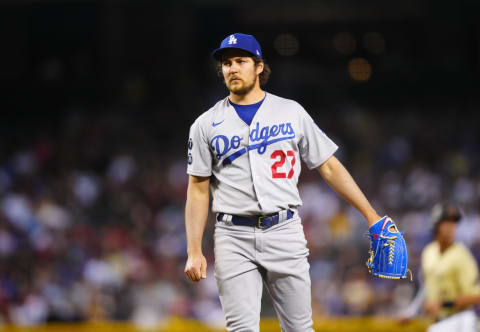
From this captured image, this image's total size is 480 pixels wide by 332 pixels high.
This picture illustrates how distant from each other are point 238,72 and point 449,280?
2845mm

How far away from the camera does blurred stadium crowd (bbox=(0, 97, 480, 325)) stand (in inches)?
383

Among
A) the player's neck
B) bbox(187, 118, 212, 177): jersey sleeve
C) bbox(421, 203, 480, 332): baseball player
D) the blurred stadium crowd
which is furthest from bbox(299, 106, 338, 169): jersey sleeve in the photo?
the blurred stadium crowd

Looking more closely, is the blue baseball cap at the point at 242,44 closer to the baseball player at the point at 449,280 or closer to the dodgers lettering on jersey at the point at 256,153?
the dodgers lettering on jersey at the point at 256,153

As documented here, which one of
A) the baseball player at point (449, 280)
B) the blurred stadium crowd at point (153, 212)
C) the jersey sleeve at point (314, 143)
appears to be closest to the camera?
the jersey sleeve at point (314, 143)

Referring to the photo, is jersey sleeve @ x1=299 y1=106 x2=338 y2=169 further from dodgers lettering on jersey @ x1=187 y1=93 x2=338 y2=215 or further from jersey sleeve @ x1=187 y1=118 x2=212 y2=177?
jersey sleeve @ x1=187 y1=118 x2=212 y2=177

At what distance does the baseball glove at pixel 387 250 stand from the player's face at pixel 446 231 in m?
1.92

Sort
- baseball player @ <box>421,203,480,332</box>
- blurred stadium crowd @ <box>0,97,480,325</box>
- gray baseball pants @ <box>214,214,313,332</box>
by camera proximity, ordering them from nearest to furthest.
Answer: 1. gray baseball pants @ <box>214,214,313,332</box>
2. baseball player @ <box>421,203,480,332</box>
3. blurred stadium crowd @ <box>0,97,480,325</box>

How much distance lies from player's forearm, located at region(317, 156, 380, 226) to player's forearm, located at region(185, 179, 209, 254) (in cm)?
66

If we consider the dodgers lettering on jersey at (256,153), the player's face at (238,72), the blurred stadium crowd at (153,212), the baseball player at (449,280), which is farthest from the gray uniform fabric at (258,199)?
the blurred stadium crowd at (153,212)

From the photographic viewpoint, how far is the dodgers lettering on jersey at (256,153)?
3795 millimetres

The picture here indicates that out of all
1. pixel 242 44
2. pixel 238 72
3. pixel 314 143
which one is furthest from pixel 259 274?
pixel 242 44

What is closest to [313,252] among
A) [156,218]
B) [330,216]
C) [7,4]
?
[330,216]

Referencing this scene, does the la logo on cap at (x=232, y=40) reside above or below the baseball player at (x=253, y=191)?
above

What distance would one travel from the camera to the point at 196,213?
390cm
